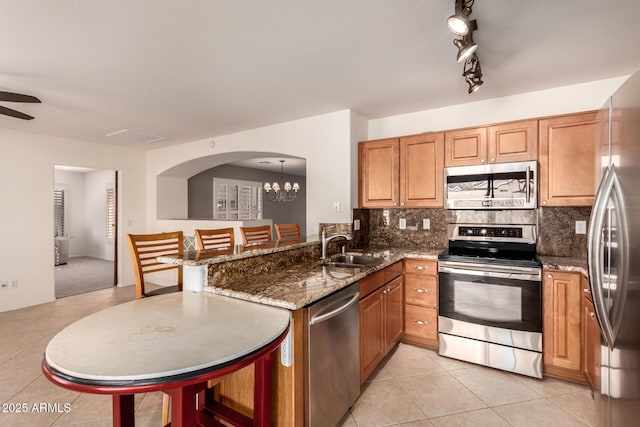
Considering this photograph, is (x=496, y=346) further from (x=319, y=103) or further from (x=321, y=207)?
(x=319, y=103)

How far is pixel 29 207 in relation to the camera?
174 inches

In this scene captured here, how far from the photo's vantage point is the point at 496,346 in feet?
8.50

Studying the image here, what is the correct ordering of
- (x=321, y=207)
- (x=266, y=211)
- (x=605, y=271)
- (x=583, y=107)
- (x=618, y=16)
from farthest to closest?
(x=266, y=211)
(x=321, y=207)
(x=583, y=107)
(x=618, y=16)
(x=605, y=271)

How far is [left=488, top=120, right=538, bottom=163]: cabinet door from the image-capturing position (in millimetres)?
2730

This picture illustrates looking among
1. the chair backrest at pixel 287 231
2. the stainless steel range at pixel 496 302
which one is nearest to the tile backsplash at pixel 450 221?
the stainless steel range at pixel 496 302

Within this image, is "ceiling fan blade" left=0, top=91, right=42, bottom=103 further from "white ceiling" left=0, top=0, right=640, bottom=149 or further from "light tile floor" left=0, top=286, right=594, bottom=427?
"light tile floor" left=0, top=286, right=594, bottom=427

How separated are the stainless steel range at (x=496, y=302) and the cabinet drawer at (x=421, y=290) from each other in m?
0.08

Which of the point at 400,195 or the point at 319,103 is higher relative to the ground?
the point at 319,103

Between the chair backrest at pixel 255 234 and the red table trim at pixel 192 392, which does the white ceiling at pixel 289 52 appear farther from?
the red table trim at pixel 192 392

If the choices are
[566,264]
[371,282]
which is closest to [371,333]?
[371,282]

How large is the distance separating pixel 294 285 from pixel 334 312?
285 mm

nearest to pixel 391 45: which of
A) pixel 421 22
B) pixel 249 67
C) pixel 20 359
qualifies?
pixel 421 22

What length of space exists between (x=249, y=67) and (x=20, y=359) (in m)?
3.29

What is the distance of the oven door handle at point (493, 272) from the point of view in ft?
8.10
